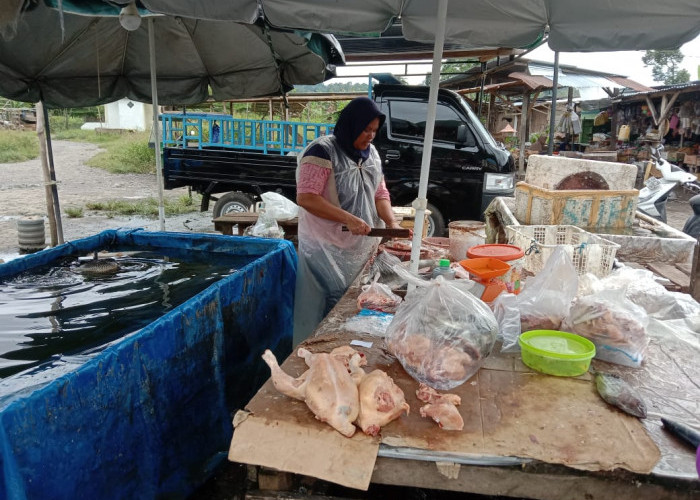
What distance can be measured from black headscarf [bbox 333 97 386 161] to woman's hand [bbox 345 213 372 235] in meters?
0.54

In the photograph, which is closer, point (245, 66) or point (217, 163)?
point (245, 66)

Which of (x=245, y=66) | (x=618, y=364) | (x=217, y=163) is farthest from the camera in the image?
(x=217, y=163)

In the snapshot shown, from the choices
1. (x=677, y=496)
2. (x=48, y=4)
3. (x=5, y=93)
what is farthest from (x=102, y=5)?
(x=677, y=496)

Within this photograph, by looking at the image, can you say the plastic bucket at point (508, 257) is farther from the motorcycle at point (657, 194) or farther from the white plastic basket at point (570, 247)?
the motorcycle at point (657, 194)

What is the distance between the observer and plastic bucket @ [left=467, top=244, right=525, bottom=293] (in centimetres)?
246

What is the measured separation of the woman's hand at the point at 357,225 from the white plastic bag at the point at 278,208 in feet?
9.16

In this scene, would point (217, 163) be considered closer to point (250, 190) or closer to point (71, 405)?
point (250, 190)

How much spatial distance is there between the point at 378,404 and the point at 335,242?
1.94 meters

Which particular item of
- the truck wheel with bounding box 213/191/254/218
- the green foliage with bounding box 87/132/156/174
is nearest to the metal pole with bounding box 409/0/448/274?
the truck wheel with bounding box 213/191/254/218

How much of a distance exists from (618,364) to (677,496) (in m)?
0.64

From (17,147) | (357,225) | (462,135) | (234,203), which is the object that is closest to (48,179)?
(234,203)

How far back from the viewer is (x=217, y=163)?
7887 millimetres

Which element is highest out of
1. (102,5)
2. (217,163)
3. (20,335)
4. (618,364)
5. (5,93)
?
(102,5)

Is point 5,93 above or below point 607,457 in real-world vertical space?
above
